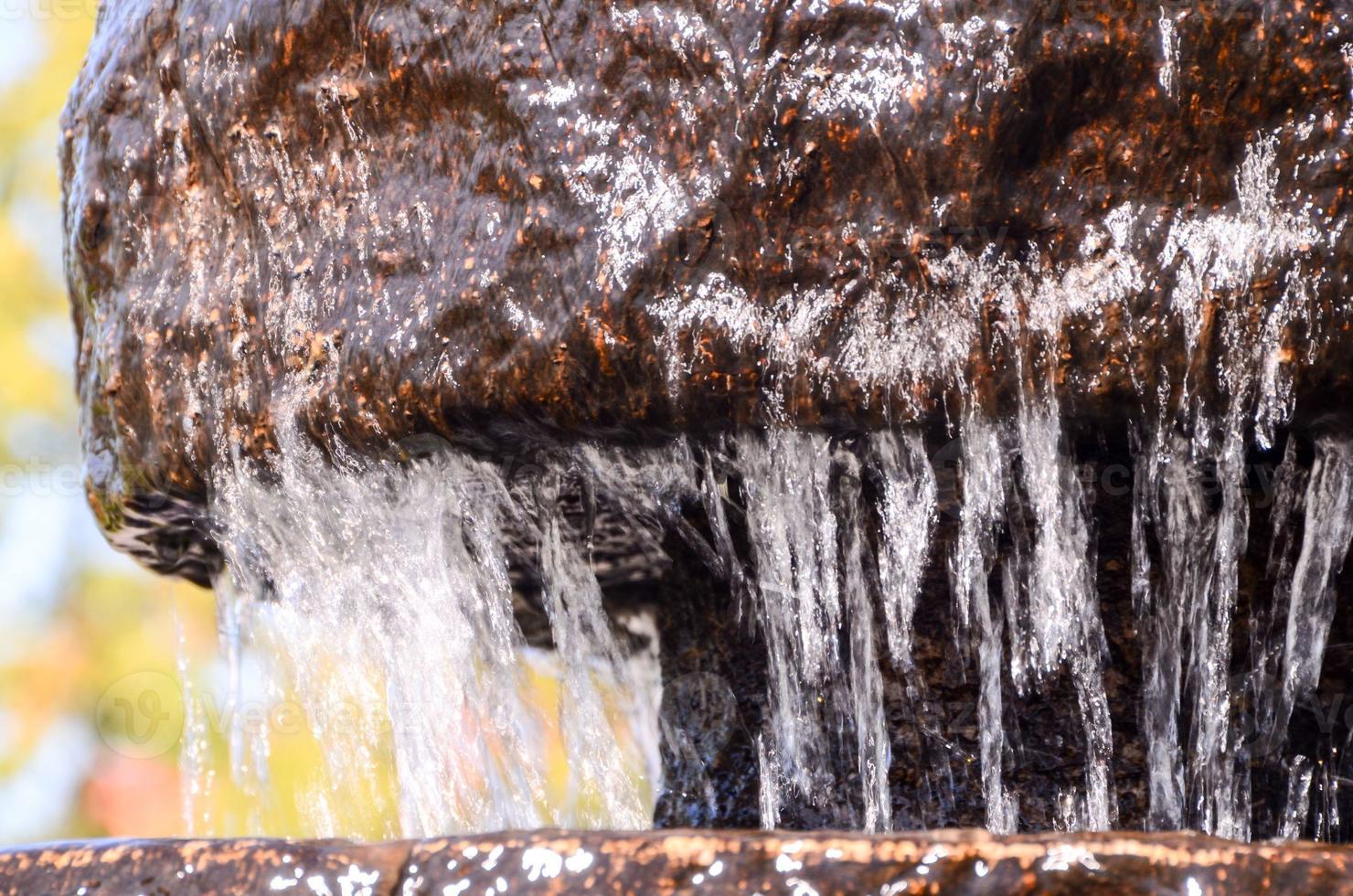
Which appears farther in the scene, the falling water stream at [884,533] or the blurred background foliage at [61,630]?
the blurred background foliage at [61,630]

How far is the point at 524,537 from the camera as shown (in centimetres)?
243

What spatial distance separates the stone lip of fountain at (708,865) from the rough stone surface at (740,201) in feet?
2.28

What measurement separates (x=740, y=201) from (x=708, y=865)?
91 centimetres

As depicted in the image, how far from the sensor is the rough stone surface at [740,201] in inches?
66.2

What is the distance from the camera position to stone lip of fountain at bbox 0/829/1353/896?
1190mm

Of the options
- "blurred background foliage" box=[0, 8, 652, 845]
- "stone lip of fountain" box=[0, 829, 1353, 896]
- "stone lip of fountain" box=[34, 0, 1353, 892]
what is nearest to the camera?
"stone lip of fountain" box=[0, 829, 1353, 896]

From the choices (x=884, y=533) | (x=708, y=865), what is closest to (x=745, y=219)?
(x=884, y=533)

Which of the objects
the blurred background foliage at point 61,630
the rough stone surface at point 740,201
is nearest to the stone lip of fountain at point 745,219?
the rough stone surface at point 740,201

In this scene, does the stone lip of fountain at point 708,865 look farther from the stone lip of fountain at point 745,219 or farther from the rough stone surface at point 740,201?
the rough stone surface at point 740,201

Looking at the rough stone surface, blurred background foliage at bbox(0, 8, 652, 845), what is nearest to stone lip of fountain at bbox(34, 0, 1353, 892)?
the rough stone surface

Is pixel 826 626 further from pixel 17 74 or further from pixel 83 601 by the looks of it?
pixel 17 74

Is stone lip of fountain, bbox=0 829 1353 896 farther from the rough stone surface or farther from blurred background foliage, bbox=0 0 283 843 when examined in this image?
blurred background foliage, bbox=0 0 283 843

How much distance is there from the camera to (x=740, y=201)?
179 cm

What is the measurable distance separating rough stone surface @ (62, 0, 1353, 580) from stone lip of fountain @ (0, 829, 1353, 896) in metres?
0.69
